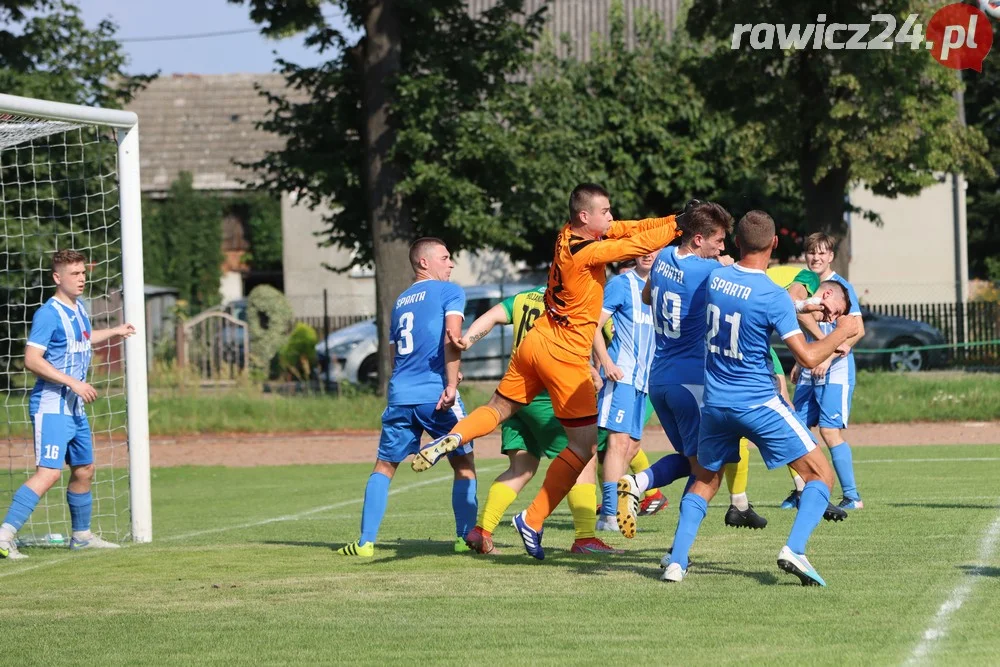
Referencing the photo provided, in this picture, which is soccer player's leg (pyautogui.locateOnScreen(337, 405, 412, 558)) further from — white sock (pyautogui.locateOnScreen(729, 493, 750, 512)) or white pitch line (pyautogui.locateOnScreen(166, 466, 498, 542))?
white pitch line (pyautogui.locateOnScreen(166, 466, 498, 542))

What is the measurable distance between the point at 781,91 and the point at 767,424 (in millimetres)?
19591

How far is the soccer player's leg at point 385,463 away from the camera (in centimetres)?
838

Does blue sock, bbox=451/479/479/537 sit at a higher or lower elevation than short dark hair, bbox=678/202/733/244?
lower

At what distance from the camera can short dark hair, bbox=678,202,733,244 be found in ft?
24.7

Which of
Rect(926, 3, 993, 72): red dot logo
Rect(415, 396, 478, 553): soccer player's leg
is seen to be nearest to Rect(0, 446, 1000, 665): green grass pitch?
Rect(415, 396, 478, 553): soccer player's leg

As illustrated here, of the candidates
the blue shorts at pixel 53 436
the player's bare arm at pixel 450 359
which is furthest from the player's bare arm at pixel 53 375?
the player's bare arm at pixel 450 359

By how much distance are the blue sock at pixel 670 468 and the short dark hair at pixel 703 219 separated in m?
1.39

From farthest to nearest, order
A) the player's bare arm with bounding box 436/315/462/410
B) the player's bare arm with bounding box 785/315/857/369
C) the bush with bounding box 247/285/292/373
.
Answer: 1. the bush with bounding box 247/285/292/373
2. the player's bare arm with bounding box 436/315/462/410
3. the player's bare arm with bounding box 785/315/857/369

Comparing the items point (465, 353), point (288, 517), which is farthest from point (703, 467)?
point (465, 353)

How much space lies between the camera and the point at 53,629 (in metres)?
6.35

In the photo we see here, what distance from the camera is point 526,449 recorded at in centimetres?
838

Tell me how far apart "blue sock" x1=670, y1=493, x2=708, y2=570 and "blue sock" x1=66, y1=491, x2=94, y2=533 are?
4864 millimetres

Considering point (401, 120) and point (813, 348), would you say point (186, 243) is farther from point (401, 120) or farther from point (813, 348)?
point (813, 348)

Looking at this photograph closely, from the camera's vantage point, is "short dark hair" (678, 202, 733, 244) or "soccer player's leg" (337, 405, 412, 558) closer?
"short dark hair" (678, 202, 733, 244)
